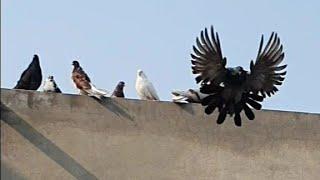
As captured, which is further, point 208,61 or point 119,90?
point 119,90

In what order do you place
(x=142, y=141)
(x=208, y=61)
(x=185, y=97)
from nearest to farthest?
(x=208, y=61)
(x=142, y=141)
(x=185, y=97)

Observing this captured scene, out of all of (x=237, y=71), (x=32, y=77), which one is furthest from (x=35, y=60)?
(x=237, y=71)

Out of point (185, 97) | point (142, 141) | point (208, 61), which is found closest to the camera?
point (208, 61)

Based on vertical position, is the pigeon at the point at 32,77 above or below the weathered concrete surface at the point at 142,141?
above

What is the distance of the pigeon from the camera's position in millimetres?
10922

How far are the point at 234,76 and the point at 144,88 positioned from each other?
252 centimetres

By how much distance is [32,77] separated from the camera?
36.1 feet

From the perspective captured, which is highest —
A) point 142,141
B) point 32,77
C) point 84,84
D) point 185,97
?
point 32,77

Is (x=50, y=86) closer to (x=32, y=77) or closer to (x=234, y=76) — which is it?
(x=32, y=77)

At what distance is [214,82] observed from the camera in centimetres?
874

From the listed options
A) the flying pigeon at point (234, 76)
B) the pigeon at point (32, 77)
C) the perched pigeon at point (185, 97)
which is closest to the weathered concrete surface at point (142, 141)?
the perched pigeon at point (185, 97)

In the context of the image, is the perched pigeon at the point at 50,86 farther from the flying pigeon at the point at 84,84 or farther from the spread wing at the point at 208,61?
the spread wing at the point at 208,61

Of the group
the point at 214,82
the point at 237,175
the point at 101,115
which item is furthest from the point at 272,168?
the point at 214,82

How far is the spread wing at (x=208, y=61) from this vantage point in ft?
28.2
